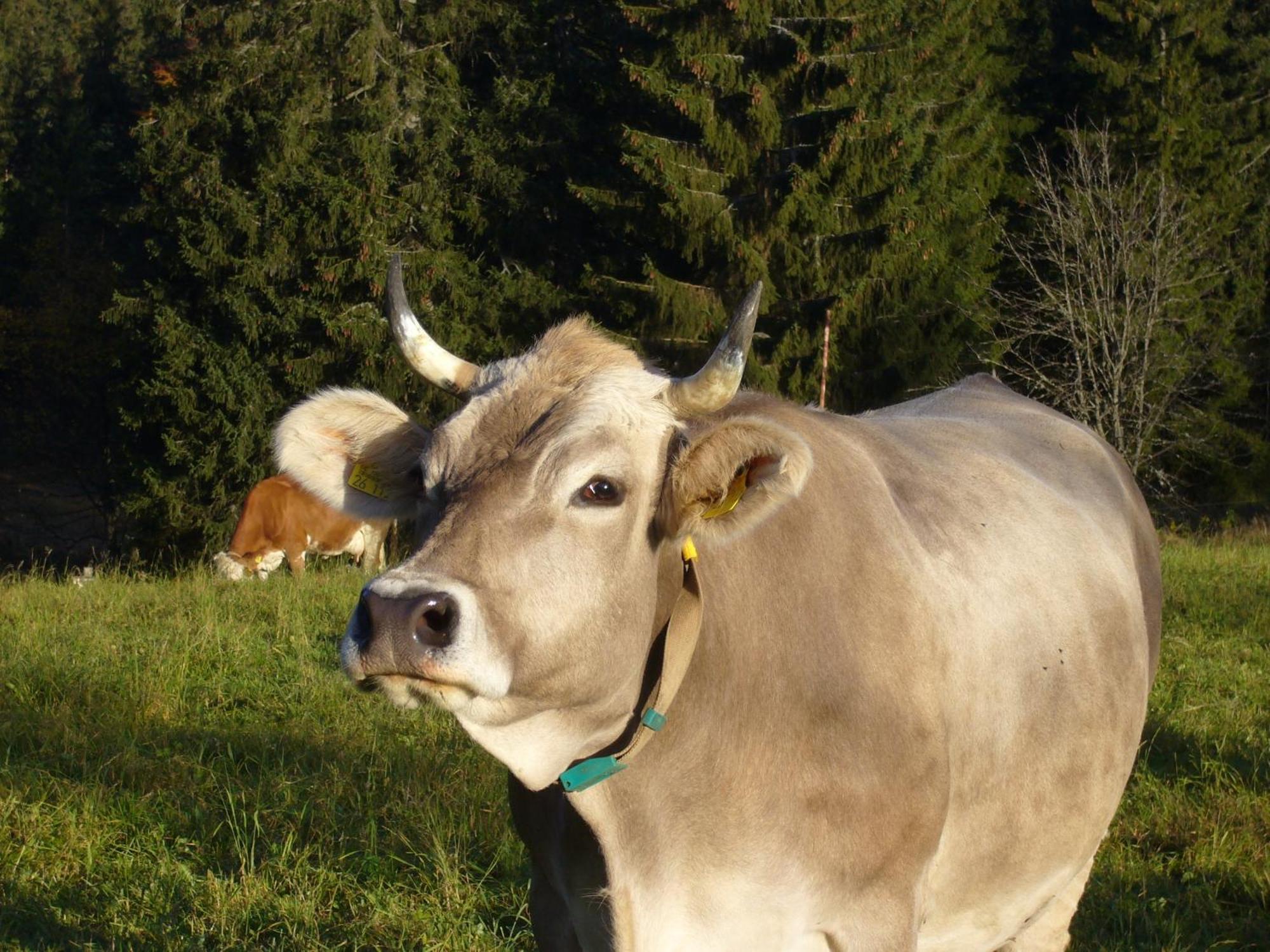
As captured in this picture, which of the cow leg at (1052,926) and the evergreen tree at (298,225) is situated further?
the evergreen tree at (298,225)

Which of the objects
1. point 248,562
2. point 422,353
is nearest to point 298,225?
point 248,562

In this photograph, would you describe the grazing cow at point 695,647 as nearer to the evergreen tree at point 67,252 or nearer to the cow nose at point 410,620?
the cow nose at point 410,620

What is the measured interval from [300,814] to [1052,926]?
113 inches

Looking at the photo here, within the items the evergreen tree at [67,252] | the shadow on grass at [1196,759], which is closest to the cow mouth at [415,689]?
the shadow on grass at [1196,759]

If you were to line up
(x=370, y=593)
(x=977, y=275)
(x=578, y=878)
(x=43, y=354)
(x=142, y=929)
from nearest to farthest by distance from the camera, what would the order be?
1. (x=370, y=593)
2. (x=578, y=878)
3. (x=142, y=929)
4. (x=977, y=275)
5. (x=43, y=354)

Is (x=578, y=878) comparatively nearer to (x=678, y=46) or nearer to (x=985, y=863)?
(x=985, y=863)

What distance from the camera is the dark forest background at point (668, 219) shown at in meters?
24.0

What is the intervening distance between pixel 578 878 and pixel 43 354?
30.7 metres

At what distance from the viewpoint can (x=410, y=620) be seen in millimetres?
2662

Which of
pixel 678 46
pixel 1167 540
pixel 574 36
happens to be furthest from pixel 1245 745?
pixel 574 36

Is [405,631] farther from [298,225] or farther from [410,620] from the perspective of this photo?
[298,225]

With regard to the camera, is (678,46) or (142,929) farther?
(678,46)

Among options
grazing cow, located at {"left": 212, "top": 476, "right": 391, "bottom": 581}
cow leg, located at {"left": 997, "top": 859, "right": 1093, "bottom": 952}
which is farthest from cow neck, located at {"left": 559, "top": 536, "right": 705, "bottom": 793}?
grazing cow, located at {"left": 212, "top": 476, "right": 391, "bottom": 581}

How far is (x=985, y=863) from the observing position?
3.87 m
